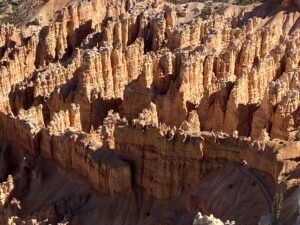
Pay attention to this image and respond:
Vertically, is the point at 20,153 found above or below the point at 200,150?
below

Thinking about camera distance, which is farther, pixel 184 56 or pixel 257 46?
pixel 257 46

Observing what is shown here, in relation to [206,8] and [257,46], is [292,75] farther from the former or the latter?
[206,8]

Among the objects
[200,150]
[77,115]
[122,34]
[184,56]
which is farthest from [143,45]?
[200,150]

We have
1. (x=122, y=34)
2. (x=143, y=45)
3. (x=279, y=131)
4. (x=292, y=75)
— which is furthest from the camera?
(x=122, y=34)

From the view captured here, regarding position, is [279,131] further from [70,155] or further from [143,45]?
[143,45]

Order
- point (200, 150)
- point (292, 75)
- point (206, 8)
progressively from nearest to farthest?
point (200, 150)
point (292, 75)
point (206, 8)

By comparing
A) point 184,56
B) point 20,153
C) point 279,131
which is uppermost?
point 184,56
